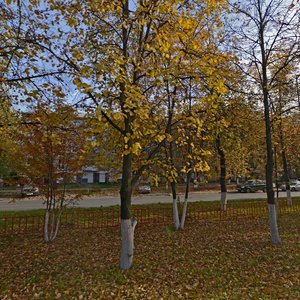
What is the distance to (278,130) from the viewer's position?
10.7m

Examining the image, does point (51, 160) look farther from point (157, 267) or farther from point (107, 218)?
point (157, 267)

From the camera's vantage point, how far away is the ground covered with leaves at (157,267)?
3.73 metres

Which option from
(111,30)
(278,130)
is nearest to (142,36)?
(111,30)

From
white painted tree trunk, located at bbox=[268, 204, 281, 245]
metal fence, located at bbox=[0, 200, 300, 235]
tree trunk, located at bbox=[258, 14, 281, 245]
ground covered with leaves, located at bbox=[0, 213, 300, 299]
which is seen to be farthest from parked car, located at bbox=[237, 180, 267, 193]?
white painted tree trunk, located at bbox=[268, 204, 281, 245]

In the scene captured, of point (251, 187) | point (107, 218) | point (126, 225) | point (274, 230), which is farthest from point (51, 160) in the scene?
point (251, 187)

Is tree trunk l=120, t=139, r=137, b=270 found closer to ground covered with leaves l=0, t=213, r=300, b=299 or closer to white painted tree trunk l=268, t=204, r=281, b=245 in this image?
ground covered with leaves l=0, t=213, r=300, b=299

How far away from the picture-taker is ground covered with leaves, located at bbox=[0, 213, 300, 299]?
373 centimetres

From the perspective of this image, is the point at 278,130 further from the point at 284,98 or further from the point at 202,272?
the point at 202,272

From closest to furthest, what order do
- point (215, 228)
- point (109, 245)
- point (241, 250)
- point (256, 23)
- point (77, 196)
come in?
point (241, 250) < point (109, 245) < point (256, 23) < point (77, 196) < point (215, 228)

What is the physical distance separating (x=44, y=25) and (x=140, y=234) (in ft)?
19.5

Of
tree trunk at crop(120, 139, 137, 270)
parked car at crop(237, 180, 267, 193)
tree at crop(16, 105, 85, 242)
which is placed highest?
tree at crop(16, 105, 85, 242)

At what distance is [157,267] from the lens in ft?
15.5

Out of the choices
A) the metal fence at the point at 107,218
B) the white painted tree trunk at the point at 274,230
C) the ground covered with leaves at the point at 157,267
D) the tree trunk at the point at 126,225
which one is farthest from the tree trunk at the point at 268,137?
the tree trunk at the point at 126,225

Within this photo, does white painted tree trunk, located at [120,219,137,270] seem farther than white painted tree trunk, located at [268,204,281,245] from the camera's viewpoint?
No
